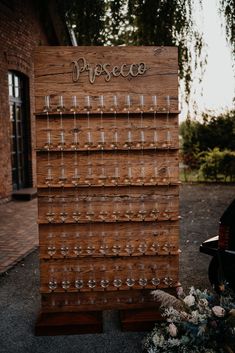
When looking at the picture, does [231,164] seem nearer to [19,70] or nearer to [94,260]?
[19,70]

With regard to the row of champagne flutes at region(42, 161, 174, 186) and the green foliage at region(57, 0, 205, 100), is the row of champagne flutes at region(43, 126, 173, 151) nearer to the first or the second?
the row of champagne flutes at region(42, 161, 174, 186)

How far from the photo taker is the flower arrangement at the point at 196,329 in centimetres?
312

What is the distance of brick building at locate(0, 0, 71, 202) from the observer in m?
11.1

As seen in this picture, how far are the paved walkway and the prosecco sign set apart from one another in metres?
2.95

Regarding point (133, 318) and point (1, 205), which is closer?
point (133, 318)

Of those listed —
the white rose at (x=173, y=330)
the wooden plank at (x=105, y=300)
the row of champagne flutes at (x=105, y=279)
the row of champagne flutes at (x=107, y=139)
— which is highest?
the row of champagne flutes at (x=107, y=139)

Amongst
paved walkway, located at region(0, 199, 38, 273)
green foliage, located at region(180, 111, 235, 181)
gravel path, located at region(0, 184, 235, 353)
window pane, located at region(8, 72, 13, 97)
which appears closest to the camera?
gravel path, located at region(0, 184, 235, 353)

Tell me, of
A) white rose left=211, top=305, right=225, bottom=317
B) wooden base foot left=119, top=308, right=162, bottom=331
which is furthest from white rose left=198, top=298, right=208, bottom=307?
wooden base foot left=119, top=308, right=162, bottom=331

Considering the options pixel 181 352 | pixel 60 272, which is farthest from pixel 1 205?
pixel 181 352

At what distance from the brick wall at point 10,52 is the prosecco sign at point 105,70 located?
743 centimetres

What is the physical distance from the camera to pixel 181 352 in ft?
10.4

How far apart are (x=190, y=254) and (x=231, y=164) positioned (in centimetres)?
1055

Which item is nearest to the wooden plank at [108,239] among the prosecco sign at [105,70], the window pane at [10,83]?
the prosecco sign at [105,70]

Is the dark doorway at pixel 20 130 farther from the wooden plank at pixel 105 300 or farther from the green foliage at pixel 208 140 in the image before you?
the wooden plank at pixel 105 300
